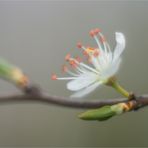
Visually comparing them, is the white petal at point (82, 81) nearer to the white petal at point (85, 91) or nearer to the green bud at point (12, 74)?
the white petal at point (85, 91)

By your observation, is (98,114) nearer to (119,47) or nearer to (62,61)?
(119,47)

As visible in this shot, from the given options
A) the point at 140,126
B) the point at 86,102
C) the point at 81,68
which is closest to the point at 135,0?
the point at 140,126

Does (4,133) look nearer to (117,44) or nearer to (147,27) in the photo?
(147,27)

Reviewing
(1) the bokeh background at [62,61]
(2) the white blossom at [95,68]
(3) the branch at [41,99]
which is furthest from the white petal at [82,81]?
(1) the bokeh background at [62,61]

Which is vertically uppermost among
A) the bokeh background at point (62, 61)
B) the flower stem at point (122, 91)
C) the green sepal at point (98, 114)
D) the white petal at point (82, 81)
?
the bokeh background at point (62, 61)

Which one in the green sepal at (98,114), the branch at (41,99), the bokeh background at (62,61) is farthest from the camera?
the bokeh background at (62,61)

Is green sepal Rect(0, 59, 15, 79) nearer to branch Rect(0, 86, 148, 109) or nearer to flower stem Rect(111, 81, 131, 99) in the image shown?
branch Rect(0, 86, 148, 109)
